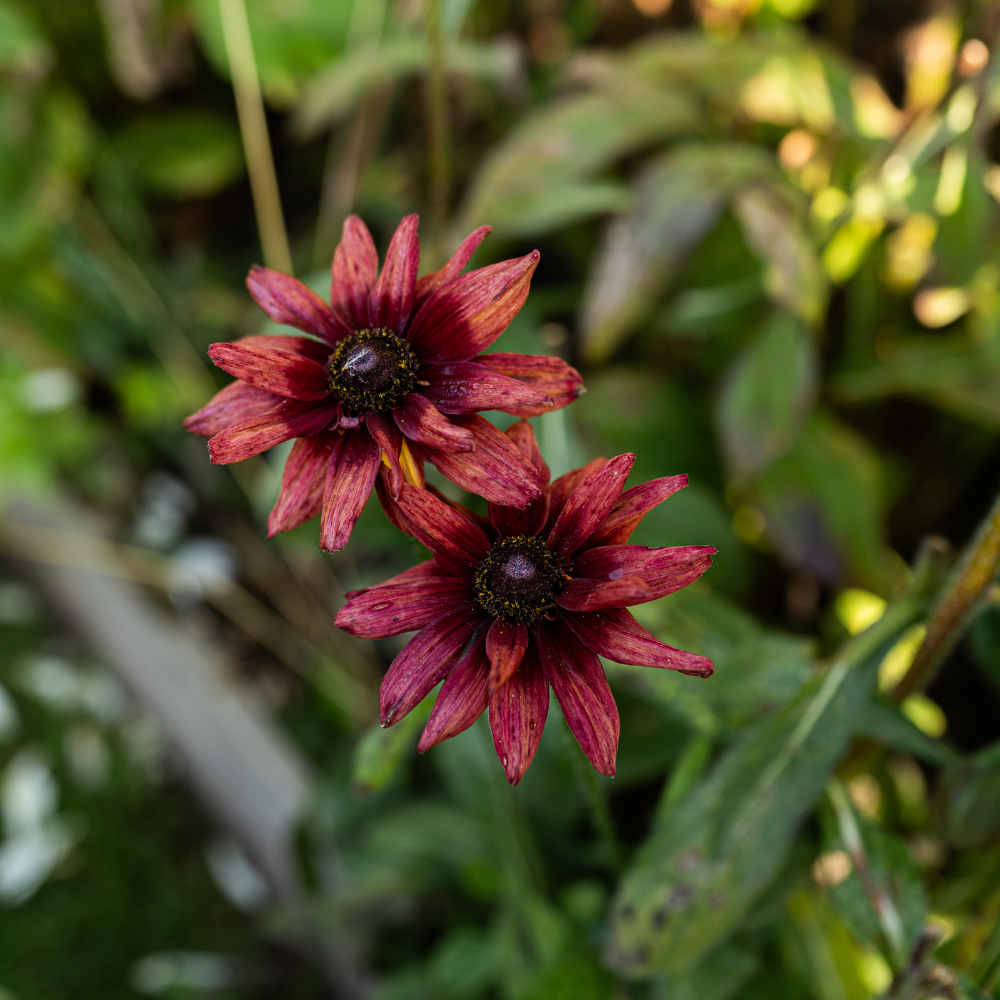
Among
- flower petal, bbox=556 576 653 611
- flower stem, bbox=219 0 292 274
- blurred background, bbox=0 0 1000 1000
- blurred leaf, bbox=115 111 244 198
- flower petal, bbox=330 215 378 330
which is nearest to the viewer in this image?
flower petal, bbox=556 576 653 611

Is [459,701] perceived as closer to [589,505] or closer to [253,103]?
[589,505]

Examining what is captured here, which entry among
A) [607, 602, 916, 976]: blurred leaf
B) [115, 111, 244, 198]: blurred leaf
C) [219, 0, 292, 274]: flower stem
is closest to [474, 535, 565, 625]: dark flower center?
[607, 602, 916, 976]: blurred leaf

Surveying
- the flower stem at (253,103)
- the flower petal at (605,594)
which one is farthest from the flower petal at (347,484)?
the flower stem at (253,103)

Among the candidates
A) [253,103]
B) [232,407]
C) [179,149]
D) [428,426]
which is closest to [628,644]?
[428,426]

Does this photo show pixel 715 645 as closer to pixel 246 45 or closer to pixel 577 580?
pixel 577 580

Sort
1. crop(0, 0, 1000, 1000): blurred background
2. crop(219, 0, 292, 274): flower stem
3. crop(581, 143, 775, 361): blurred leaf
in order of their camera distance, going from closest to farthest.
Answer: crop(0, 0, 1000, 1000): blurred background < crop(581, 143, 775, 361): blurred leaf < crop(219, 0, 292, 274): flower stem

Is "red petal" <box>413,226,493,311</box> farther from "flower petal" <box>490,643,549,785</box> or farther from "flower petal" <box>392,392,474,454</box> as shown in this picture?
"flower petal" <box>490,643,549,785</box>

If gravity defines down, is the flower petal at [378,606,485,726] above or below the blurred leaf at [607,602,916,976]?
above
